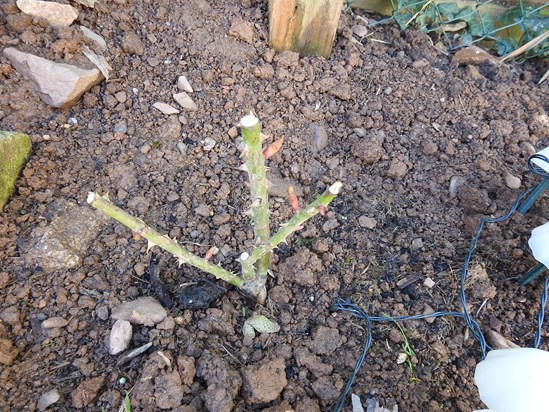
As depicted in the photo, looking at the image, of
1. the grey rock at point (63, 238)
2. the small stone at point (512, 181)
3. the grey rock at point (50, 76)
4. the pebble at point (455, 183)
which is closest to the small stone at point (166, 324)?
the grey rock at point (63, 238)

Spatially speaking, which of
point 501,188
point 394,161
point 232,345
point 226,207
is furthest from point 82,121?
point 501,188

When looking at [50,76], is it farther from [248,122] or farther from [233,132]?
[248,122]

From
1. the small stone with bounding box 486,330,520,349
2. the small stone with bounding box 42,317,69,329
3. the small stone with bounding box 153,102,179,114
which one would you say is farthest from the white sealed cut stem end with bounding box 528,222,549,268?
the small stone with bounding box 42,317,69,329

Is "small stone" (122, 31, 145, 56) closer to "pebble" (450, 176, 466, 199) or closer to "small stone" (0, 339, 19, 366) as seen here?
"small stone" (0, 339, 19, 366)

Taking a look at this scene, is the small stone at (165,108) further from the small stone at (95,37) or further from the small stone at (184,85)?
the small stone at (95,37)

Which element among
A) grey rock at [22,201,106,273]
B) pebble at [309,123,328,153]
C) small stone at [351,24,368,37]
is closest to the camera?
grey rock at [22,201,106,273]
